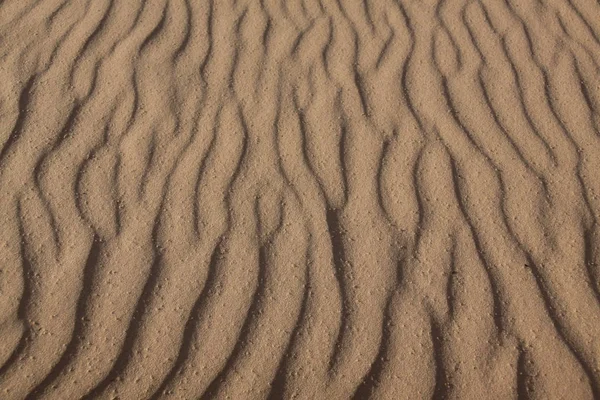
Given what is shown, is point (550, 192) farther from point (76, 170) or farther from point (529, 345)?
point (76, 170)

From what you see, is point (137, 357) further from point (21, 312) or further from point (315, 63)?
point (315, 63)

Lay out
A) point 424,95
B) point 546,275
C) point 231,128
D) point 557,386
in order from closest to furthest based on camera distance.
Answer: point 557,386 → point 546,275 → point 231,128 → point 424,95

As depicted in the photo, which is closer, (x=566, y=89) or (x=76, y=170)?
(x=76, y=170)

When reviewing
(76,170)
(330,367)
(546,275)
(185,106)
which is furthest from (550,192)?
(76,170)

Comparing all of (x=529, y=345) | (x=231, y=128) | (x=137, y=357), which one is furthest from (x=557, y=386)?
(x=231, y=128)

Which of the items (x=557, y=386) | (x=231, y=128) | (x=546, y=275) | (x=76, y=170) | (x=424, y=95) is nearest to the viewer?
(x=557, y=386)

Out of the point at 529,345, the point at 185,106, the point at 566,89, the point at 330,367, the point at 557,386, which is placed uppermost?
the point at 185,106

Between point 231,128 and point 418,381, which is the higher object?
point 231,128
